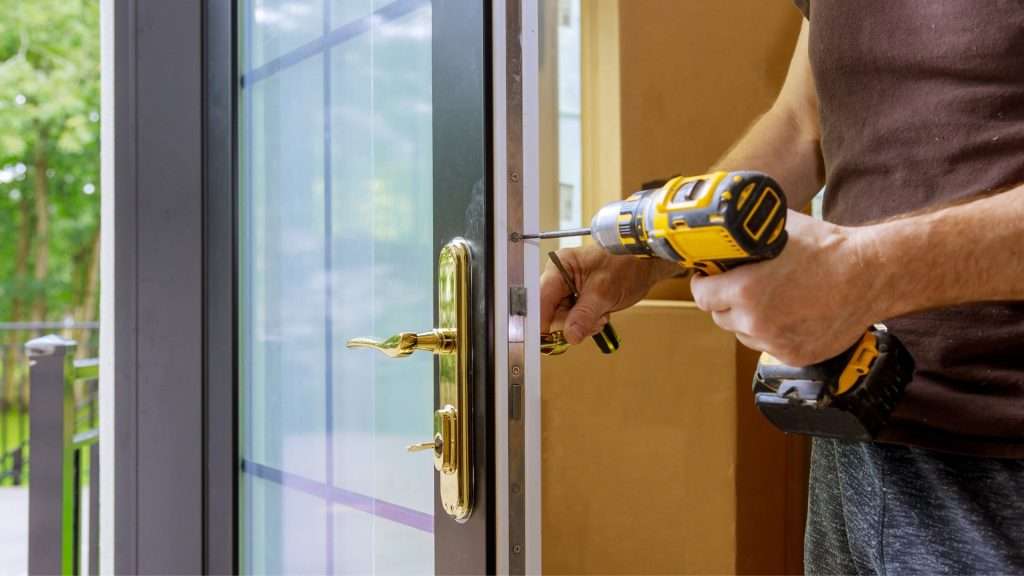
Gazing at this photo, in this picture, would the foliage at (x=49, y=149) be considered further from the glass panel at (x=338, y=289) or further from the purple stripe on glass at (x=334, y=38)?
the glass panel at (x=338, y=289)

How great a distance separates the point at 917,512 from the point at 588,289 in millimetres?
359

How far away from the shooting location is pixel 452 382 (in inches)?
27.7

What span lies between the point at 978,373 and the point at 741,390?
23.0 inches

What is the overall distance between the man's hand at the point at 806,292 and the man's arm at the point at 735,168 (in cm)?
24

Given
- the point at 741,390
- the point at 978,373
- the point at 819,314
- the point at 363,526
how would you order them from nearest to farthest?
the point at 819,314 → the point at 978,373 → the point at 363,526 → the point at 741,390

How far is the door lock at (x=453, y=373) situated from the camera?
68 centimetres

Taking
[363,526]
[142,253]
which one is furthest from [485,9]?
[142,253]

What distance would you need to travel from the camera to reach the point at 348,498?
1071 mm

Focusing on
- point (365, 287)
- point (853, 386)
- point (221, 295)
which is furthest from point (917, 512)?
point (221, 295)

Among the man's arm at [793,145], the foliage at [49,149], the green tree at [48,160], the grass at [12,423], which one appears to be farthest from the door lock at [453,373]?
the grass at [12,423]

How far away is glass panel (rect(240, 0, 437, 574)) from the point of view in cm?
91

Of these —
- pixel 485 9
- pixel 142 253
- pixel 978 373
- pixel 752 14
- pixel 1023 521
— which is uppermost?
pixel 752 14

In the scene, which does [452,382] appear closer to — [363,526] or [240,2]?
[363,526]

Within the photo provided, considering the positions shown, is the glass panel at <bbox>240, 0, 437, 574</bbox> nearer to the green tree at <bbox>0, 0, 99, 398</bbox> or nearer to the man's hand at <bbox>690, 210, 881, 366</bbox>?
the man's hand at <bbox>690, 210, 881, 366</bbox>
